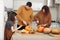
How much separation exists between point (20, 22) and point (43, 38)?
198 cm

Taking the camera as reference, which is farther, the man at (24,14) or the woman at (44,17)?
the man at (24,14)

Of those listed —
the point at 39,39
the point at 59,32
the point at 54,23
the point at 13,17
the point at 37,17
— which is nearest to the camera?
the point at 39,39

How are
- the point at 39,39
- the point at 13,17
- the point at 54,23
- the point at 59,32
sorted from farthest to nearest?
the point at 54,23 → the point at 13,17 → the point at 59,32 → the point at 39,39

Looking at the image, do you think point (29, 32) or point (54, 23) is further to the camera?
point (54, 23)

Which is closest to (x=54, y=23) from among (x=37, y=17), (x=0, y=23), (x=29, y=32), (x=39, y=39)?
(x=37, y=17)

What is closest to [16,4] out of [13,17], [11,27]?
[13,17]

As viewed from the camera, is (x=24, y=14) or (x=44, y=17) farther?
(x=24, y=14)

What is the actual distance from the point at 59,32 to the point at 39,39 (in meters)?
0.38

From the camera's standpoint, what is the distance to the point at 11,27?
10.2 ft

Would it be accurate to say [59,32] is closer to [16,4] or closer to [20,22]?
[20,22]

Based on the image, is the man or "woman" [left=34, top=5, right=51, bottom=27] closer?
"woman" [left=34, top=5, right=51, bottom=27]

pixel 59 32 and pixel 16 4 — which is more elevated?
pixel 16 4

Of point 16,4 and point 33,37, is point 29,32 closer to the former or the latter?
point 33,37

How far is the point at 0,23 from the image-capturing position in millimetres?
4324
